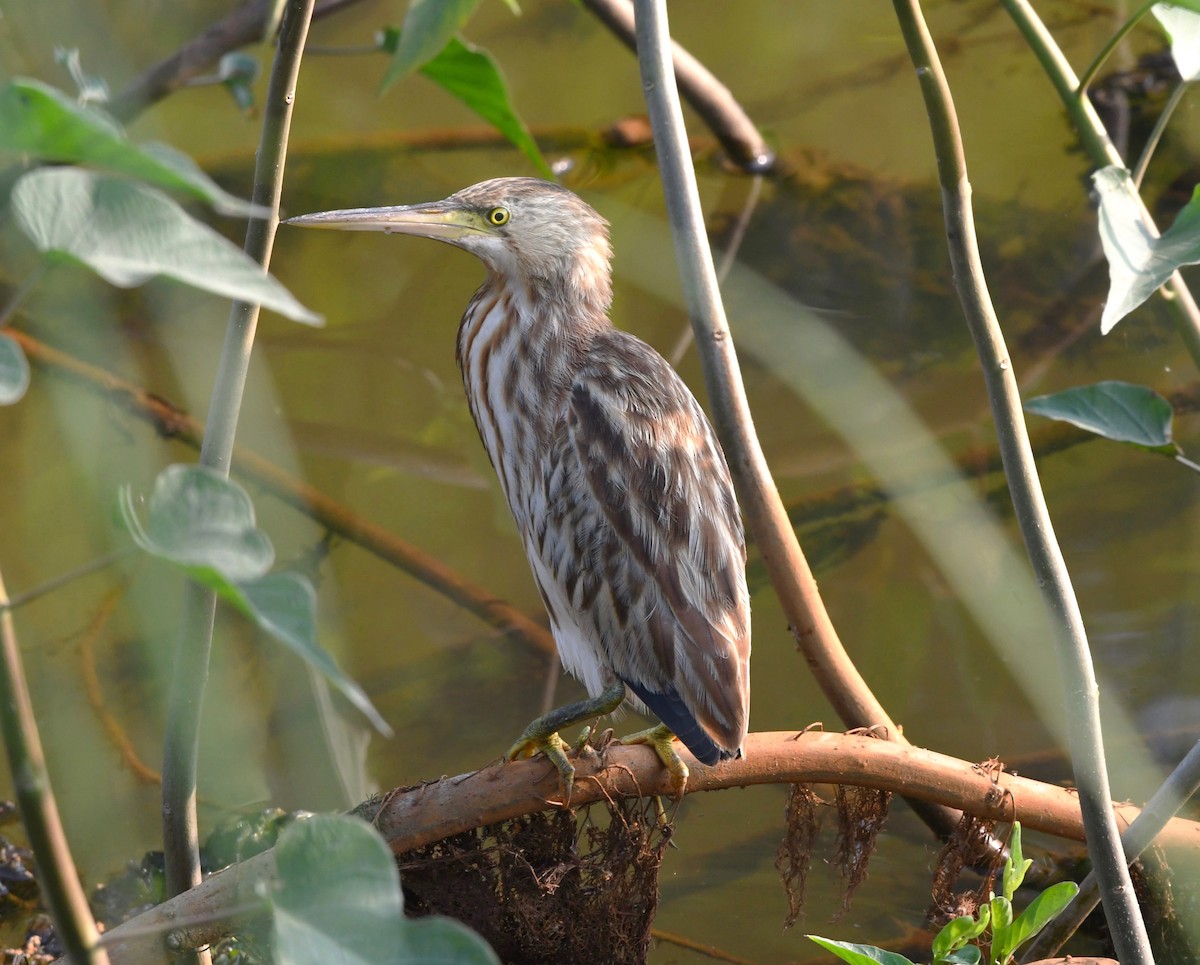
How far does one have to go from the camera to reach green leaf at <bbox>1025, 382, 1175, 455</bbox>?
1150 mm

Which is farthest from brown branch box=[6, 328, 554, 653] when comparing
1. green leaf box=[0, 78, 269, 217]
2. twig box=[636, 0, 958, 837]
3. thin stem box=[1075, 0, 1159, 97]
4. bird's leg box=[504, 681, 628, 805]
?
green leaf box=[0, 78, 269, 217]

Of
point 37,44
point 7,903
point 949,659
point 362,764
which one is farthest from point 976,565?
point 37,44

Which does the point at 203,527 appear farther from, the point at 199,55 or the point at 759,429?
the point at 199,55

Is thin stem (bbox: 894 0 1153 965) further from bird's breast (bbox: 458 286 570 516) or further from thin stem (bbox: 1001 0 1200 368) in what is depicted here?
bird's breast (bbox: 458 286 570 516)

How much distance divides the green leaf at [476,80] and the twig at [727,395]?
0.35 meters

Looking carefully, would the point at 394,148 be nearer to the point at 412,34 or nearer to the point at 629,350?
the point at 629,350

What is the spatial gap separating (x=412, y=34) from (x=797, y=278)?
262 centimetres

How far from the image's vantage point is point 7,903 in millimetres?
2078

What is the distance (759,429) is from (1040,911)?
171cm

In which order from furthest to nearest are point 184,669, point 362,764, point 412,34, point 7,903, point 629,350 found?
point 362,764, point 7,903, point 629,350, point 184,669, point 412,34

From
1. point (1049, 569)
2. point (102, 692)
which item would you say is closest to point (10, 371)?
point (1049, 569)

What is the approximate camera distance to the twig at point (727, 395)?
1709 mm

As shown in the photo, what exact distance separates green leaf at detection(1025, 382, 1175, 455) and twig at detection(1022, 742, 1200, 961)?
1.14 ft

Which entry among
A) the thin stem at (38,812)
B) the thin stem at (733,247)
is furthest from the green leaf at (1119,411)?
the thin stem at (733,247)
